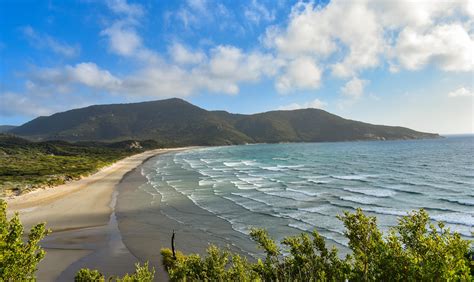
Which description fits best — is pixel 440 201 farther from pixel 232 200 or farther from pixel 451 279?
pixel 451 279

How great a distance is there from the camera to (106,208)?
144 ft

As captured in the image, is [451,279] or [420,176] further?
[420,176]

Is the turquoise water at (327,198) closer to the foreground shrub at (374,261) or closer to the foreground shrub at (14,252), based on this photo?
the foreground shrub at (374,261)

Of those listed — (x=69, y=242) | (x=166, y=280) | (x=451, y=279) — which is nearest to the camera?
(x=451, y=279)

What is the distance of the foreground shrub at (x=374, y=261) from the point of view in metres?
8.68

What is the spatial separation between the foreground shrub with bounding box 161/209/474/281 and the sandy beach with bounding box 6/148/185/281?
12.8 m

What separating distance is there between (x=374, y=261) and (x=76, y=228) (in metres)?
32.8

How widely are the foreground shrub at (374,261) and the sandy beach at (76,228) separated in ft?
42.0

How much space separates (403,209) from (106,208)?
1510 inches

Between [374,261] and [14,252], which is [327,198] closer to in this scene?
[374,261]

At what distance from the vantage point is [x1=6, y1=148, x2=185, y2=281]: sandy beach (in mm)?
22984

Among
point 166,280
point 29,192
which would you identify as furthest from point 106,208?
point 166,280

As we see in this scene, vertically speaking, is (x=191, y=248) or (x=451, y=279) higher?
(x=451, y=279)

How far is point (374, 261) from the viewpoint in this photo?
10102 mm
